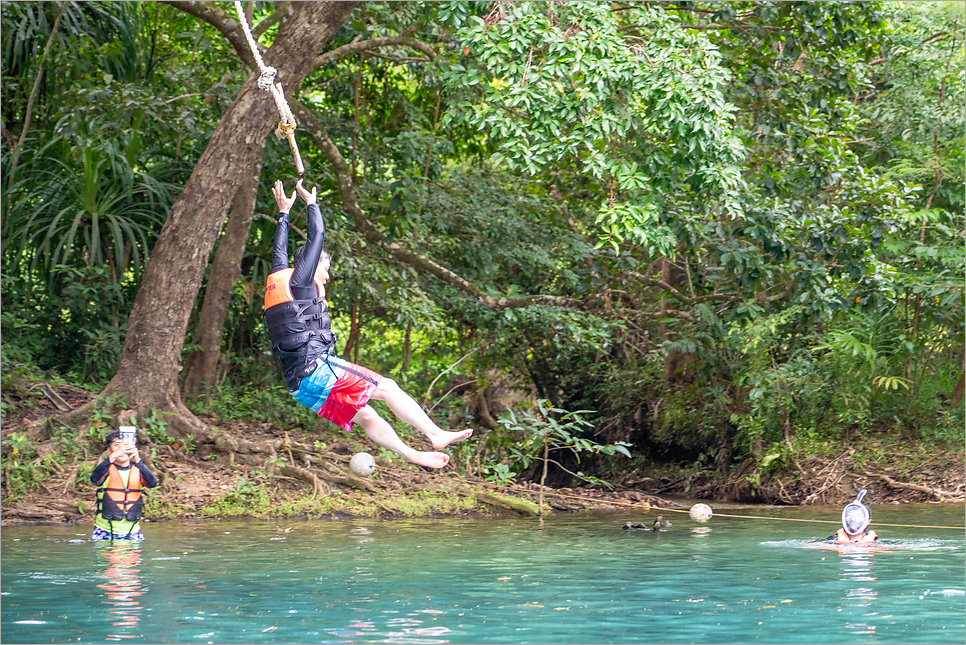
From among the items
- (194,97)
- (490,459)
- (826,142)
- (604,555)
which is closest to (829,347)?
(826,142)

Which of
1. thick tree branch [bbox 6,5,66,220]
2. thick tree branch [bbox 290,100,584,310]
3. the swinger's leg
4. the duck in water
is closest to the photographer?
the swinger's leg

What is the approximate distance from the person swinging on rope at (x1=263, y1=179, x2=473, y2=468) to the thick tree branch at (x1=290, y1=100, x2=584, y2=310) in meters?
6.97

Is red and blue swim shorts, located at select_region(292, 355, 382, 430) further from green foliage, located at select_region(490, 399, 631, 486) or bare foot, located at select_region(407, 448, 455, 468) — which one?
green foliage, located at select_region(490, 399, 631, 486)

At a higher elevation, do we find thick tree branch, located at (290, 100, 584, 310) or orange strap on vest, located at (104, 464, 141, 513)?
thick tree branch, located at (290, 100, 584, 310)

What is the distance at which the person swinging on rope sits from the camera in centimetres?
661

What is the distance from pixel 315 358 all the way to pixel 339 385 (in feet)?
0.74

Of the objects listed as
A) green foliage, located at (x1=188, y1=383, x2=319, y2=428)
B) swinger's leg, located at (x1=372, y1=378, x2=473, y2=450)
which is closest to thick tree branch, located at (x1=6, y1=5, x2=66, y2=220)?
green foliage, located at (x1=188, y1=383, x2=319, y2=428)

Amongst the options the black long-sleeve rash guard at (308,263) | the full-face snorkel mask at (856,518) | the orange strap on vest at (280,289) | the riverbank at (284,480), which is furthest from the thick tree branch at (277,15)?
the full-face snorkel mask at (856,518)

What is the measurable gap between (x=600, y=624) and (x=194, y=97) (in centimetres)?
1096

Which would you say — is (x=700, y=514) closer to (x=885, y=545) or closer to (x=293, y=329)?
(x=885, y=545)

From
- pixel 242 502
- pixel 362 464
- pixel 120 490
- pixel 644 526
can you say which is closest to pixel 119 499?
pixel 120 490

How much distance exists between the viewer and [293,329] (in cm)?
661

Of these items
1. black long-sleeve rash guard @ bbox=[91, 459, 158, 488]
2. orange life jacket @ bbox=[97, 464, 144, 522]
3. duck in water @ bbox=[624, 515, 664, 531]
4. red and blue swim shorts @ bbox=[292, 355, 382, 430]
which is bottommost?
duck in water @ bbox=[624, 515, 664, 531]

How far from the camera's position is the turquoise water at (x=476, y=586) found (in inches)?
215
